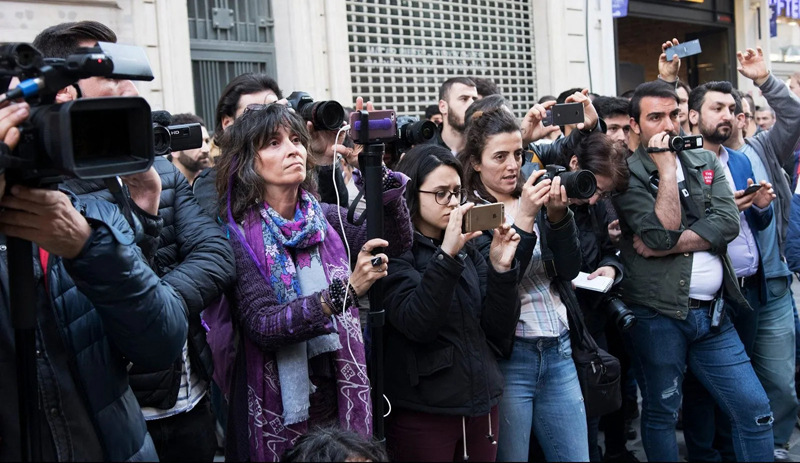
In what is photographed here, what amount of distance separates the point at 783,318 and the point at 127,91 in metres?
3.48

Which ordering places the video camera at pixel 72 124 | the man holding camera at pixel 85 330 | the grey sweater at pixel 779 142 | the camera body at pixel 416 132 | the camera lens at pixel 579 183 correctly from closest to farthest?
the video camera at pixel 72 124, the man holding camera at pixel 85 330, the camera lens at pixel 579 183, the camera body at pixel 416 132, the grey sweater at pixel 779 142

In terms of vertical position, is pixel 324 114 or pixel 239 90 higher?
pixel 239 90

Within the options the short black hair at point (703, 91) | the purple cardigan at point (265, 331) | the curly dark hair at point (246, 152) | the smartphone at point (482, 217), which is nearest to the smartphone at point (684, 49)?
the short black hair at point (703, 91)

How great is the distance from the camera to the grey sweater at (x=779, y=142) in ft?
14.8

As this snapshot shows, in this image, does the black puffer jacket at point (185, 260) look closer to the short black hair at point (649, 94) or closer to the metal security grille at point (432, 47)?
the short black hair at point (649, 94)

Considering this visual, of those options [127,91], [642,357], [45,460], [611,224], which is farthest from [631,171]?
[45,460]

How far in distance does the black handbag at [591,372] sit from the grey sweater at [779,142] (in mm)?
1807

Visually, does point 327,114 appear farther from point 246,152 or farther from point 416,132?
point 416,132

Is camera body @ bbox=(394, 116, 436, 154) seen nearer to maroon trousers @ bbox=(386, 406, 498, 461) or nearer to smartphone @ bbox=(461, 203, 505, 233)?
smartphone @ bbox=(461, 203, 505, 233)

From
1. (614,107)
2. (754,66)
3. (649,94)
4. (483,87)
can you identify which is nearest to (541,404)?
(649,94)

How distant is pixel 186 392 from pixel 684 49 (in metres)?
3.54

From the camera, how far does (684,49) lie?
470cm

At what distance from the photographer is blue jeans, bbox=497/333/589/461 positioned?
10.3 ft

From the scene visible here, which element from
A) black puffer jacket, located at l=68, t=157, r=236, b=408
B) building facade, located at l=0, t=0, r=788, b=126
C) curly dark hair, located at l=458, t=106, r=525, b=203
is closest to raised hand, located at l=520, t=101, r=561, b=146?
curly dark hair, located at l=458, t=106, r=525, b=203
